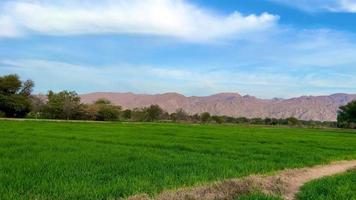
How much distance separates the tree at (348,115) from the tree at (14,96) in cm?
6737

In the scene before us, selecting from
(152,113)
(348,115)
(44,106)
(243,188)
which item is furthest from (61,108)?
(243,188)

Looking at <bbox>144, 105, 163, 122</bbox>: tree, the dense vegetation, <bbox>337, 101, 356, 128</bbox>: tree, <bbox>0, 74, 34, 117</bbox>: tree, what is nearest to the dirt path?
the dense vegetation

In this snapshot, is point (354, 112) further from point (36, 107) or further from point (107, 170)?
point (107, 170)

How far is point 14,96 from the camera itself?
275 ft

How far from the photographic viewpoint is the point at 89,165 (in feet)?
51.3

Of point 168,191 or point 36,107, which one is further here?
point 36,107

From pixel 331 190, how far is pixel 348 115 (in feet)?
329

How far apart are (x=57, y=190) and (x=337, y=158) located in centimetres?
1835

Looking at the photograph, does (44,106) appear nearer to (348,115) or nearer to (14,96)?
(14,96)

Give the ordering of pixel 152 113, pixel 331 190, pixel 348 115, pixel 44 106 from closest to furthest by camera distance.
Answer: pixel 331 190 < pixel 44 106 < pixel 348 115 < pixel 152 113

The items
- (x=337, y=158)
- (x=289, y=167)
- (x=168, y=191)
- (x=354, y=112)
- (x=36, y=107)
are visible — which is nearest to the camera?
(x=168, y=191)

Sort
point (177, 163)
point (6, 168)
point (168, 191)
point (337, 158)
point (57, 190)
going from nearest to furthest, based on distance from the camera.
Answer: point (57, 190) < point (168, 191) < point (6, 168) < point (177, 163) < point (337, 158)

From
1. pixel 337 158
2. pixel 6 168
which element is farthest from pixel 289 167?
pixel 6 168

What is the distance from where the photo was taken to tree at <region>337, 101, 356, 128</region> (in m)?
105
